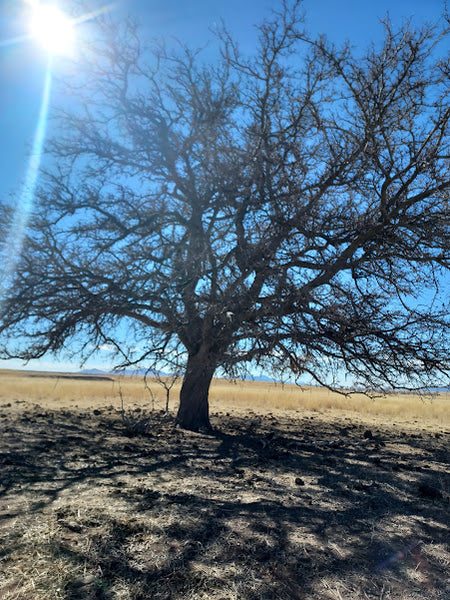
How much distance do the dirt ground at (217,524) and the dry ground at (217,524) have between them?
1 centimetres

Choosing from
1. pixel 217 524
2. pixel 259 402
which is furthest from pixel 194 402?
pixel 259 402

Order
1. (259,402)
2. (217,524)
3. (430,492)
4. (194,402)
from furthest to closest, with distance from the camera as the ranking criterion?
(259,402) < (194,402) < (430,492) < (217,524)

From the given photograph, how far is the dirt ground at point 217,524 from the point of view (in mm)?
2947

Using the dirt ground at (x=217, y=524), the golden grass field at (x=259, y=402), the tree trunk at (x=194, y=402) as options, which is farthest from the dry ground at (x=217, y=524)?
the golden grass field at (x=259, y=402)

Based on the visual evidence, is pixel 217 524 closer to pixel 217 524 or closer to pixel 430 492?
pixel 217 524

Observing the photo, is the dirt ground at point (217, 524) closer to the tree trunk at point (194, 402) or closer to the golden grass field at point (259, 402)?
the tree trunk at point (194, 402)

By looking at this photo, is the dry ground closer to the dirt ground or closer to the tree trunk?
the dirt ground

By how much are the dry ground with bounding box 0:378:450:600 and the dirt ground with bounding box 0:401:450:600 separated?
1 centimetres

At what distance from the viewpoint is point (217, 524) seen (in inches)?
154

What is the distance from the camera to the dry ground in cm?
295

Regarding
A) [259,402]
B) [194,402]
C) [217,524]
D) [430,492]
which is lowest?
[217,524]

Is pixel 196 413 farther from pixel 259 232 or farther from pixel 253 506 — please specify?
pixel 253 506

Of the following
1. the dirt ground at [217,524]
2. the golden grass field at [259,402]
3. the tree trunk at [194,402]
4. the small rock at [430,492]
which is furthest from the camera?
the golden grass field at [259,402]

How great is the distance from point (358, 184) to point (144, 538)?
22.8 ft
